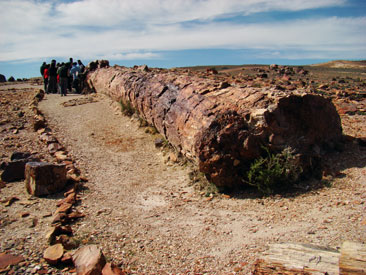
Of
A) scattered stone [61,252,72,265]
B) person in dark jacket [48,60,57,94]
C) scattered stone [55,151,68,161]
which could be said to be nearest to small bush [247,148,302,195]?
scattered stone [61,252,72,265]

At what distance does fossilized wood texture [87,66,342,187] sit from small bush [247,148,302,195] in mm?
178

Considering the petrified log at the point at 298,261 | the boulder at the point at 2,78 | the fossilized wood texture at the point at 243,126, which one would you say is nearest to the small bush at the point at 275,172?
the fossilized wood texture at the point at 243,126

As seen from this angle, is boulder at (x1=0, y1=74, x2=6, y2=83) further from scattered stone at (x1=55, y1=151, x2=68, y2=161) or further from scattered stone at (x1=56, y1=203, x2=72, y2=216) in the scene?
Result: scattered stone at (x1=56, y1=203, x2=72, y2=216)

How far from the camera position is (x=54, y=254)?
10.2 ft

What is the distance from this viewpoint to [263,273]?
250 centimetres

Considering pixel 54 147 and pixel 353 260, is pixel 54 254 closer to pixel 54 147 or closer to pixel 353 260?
pixel 353 260

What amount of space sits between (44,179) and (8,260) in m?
1.93

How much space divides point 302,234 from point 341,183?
4.96 ft

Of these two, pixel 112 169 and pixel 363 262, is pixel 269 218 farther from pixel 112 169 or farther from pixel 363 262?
pixel 112 169

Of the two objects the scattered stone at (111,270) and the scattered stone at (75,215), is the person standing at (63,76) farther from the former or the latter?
the scattered stone at (111,270)

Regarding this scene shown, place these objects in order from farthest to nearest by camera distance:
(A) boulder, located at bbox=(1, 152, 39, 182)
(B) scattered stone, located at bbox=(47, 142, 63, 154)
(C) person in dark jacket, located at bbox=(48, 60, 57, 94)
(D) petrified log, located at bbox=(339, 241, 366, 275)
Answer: (C) person in dark jacket, located at bbox=(48, 60, 57, 94) < (B) scattered stone, located at bbox=(47, 142, 63, 154) < (A) boulder, located at bbox=(1, 152, 39, 182) < (D) petrified log, located at bbox=(339, 241, 366, 275)

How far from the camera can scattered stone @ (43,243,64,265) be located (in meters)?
3.04

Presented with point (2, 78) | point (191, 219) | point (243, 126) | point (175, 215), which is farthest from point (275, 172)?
point (2, 78)

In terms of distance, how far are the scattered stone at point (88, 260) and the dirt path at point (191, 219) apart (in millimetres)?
263
